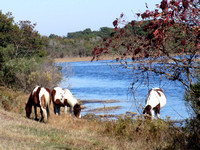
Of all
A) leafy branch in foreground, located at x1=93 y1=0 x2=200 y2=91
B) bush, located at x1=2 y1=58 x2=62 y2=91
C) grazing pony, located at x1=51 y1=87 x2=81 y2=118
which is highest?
leafy branch in foreground, located at x1=93 y1=0 x2=200 y2=91

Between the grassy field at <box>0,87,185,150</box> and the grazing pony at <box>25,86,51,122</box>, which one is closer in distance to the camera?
the grassy field at <box>0,87,185,150</box>

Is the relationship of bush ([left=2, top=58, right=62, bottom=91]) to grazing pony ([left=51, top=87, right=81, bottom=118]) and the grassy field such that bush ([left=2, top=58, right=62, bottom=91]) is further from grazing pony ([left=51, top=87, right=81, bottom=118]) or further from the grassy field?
the grassy field

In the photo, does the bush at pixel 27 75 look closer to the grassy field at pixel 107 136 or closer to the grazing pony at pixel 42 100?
the grazing pony at pixel 42 100

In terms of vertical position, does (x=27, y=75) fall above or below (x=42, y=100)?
above

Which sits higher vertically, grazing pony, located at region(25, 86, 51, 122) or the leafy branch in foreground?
the leafy branch in foreground

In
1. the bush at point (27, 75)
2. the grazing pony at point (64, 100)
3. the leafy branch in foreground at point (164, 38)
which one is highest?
the leafy branch in foreground at point (164, 38)

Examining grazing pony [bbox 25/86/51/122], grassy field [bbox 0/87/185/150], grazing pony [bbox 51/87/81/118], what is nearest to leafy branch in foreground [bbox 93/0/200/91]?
grassy field [bbox 0/87/185/150]

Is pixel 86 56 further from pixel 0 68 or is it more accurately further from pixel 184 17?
pixel 184 17

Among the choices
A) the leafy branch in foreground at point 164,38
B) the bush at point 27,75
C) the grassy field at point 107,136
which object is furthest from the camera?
the bush at point 27,75

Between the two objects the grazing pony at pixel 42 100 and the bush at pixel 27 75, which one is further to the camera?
the bush at pixel 27 75

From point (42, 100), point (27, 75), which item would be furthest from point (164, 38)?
point (27, 75)

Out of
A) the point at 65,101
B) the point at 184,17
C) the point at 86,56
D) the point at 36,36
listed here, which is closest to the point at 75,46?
the point at 86,56

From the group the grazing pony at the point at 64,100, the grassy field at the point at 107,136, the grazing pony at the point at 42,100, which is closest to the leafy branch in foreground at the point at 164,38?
the grassy field at the point at 107,136

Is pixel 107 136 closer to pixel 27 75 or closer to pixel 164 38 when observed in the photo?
pixel 164 38
